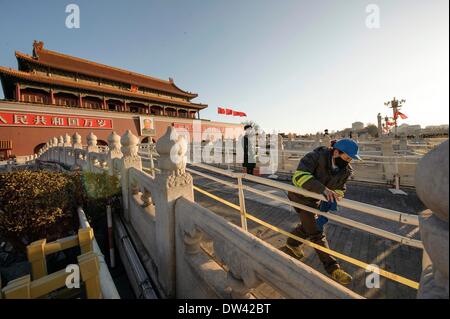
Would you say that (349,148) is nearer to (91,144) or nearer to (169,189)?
(169,189)

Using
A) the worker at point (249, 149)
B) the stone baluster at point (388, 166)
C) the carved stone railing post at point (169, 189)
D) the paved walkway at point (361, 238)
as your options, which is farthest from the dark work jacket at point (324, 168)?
the stone baluster at point (388, 166)

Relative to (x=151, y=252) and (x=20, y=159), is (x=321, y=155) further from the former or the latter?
(x=20, y=159)

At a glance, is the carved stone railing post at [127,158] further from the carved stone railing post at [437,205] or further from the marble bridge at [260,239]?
the carved stone railing post at [437,205]

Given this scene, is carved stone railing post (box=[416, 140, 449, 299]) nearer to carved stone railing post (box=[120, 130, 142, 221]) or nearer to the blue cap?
the blue cap

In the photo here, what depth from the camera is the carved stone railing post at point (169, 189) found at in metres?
2.67

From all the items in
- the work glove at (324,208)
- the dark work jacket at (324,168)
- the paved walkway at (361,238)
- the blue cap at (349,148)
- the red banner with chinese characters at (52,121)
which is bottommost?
the paved walkway at (361,238)

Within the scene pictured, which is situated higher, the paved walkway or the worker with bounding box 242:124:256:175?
the worker with bounding box 242:124:256:175

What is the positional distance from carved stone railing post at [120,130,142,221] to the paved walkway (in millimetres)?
1978

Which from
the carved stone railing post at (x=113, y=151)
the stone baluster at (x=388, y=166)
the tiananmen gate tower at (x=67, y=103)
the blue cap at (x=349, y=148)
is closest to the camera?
the blue cap at (x=349, y=148)

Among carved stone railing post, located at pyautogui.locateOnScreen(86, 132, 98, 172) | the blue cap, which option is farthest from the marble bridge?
carved stone railing post, located at pyautogui.locateOnScreen(86, 132, 98, 172)

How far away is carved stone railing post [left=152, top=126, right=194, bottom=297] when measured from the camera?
2668 millimetres

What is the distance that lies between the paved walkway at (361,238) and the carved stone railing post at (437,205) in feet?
6.50

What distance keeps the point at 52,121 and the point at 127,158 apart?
68.8 feet
